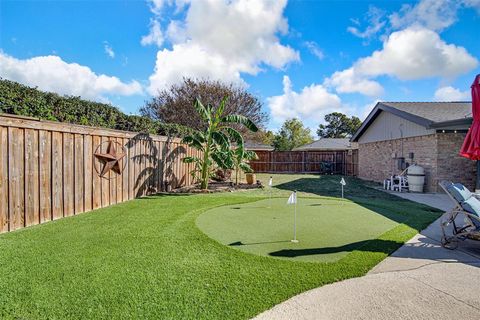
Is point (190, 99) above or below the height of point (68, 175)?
above

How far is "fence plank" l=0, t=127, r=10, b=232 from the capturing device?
15.5ft

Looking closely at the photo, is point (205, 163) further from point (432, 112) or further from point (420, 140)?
point (432, 112)

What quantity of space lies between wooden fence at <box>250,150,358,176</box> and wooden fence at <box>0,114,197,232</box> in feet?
54.6

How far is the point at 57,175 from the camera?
19.3ft

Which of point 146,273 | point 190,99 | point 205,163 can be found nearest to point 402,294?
point 146,273

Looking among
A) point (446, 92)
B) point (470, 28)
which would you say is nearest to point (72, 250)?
point (470, 28)

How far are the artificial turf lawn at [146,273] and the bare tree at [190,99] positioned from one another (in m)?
20.7

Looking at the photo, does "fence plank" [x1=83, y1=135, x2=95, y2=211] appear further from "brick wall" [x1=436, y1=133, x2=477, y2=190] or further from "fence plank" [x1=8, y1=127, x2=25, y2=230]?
"brick wall" [x1=436, y1=133, x2=477, y2=190]

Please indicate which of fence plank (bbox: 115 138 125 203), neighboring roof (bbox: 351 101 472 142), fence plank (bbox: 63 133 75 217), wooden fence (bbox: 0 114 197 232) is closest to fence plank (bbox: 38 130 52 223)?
wooden fence (bbox: 0 114 197 232)

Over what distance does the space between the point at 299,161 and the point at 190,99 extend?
11.5 metres

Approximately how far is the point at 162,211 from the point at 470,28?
13.5m

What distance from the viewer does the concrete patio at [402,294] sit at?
8.11 feet

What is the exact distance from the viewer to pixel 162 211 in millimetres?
6578

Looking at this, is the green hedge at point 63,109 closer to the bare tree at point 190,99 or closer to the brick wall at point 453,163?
the brick wall at point 453,163
